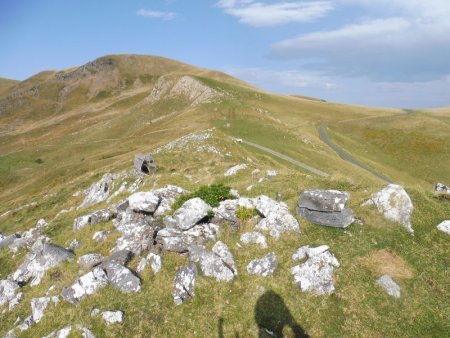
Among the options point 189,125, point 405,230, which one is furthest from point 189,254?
point 189,125

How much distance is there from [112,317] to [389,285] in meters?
13.3

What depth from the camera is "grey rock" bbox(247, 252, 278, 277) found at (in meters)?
18.9

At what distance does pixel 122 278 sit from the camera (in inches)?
740

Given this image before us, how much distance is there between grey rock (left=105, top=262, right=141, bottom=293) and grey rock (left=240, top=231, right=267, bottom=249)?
21.1ft

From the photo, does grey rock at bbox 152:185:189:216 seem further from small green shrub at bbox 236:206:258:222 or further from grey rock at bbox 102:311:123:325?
grey rock at bbox 102:311:123:325

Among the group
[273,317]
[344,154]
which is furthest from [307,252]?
[344,154]

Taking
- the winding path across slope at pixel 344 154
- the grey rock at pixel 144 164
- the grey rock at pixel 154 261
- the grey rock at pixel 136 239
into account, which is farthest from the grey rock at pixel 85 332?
the winding path across slope at pixel 344 154

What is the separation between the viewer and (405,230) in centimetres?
2169

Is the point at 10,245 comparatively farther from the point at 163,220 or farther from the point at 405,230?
the point at 405,230

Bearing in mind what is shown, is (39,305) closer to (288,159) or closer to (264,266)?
(264,266)

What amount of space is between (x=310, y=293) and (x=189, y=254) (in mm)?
6753

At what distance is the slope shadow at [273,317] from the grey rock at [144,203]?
9841 millimetres

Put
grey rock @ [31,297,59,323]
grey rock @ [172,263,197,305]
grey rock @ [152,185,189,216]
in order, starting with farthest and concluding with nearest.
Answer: grey rock @ [152,185,189,216]
grey rock @ [31,297,59,323]
grey rock @ [172,263,197,305]

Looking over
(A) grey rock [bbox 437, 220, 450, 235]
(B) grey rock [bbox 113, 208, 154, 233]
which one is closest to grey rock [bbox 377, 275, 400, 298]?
(A) grey rock [bbox 437, 220, 450, 235]
